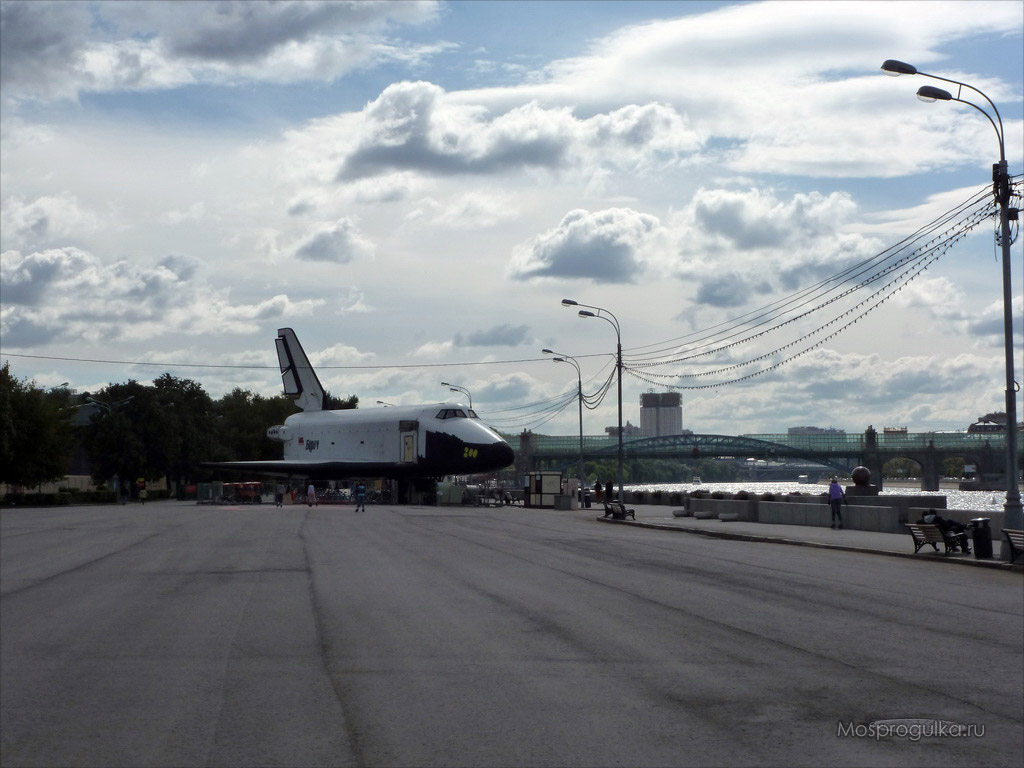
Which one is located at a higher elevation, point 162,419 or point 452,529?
point 162,419

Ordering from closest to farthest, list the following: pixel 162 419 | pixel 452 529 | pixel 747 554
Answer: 1. pixel 747 554
2. pixel 452 529
3. pixel 162 419

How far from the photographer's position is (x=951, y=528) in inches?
936

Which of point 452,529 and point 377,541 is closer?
point 377,541

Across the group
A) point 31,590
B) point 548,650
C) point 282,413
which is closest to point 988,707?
point 548,650

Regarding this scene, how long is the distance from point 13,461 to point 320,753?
70.9m

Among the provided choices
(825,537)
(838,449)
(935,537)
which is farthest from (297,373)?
(935,537)

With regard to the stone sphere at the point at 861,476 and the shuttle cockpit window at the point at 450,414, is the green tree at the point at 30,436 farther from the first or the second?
the stone sphere at the point at 861,476

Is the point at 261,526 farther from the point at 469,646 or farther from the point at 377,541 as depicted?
the point at 469,646

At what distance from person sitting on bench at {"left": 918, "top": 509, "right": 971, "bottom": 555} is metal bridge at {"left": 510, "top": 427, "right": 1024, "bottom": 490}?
3069 cm

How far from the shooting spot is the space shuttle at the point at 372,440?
207ft

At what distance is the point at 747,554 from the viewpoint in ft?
81.9

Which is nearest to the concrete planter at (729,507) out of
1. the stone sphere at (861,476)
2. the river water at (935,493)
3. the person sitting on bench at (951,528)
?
the stone sphere at (861,476)

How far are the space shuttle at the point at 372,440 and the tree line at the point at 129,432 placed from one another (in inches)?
355

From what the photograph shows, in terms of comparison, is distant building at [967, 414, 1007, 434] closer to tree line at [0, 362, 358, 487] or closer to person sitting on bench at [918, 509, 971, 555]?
person sitting on bench at [918, 509, 971, 555]
